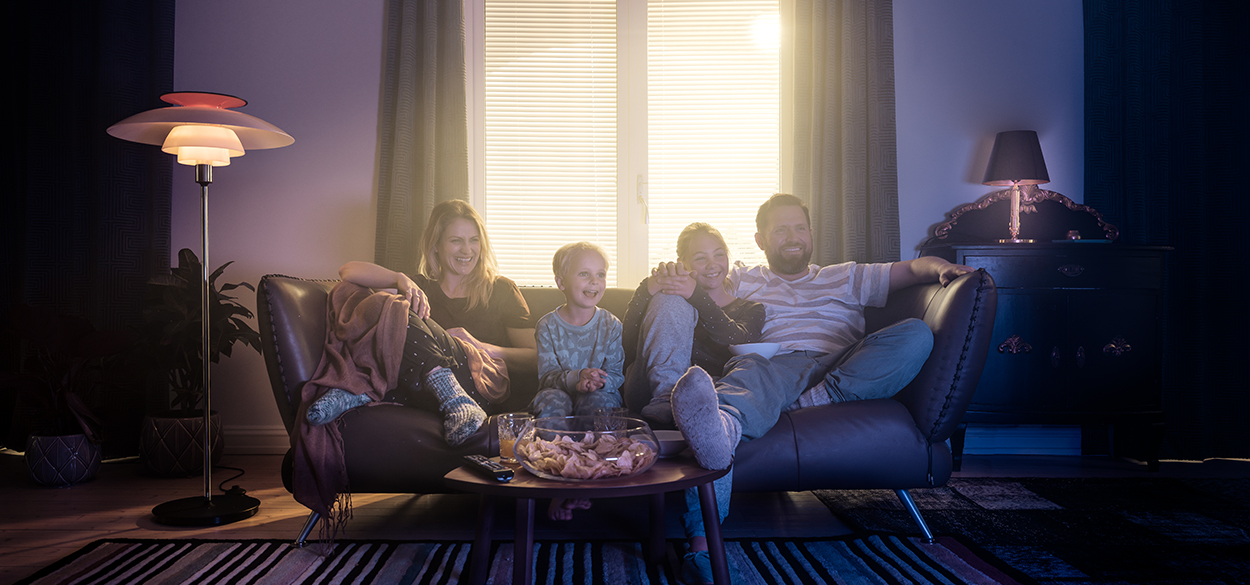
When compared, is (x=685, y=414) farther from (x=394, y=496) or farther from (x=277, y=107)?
(x=277, y=107)

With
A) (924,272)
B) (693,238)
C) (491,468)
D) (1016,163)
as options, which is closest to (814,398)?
(924,272)

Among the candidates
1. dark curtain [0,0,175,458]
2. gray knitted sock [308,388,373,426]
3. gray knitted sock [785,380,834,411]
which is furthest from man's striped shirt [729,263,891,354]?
dark curtain [0,0,175,458]

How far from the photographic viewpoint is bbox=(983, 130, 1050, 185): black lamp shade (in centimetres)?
273

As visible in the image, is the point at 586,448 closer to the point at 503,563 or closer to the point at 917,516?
the point at 503,563

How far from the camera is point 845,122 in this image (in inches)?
111

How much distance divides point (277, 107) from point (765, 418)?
8.34 feet

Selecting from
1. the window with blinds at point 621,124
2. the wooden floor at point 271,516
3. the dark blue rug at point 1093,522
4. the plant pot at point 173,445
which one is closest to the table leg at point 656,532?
the wooden floor at point 271,516

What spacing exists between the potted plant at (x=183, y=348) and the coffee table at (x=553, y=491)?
1.65 metres

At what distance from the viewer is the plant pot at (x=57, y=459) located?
2338 millimetres

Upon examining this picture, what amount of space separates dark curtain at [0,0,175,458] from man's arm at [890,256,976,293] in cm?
301

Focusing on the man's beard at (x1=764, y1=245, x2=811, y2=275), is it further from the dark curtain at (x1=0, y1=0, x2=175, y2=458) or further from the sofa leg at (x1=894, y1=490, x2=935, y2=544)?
the dark curtain at (x1=0, y1=0, x2=175, y2=458)

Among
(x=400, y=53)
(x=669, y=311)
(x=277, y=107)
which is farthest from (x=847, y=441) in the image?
(x=277, y=107)

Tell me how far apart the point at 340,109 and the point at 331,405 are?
1746 mm

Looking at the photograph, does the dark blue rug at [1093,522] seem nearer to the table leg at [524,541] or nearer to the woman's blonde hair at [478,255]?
the table leg at [524,541]
